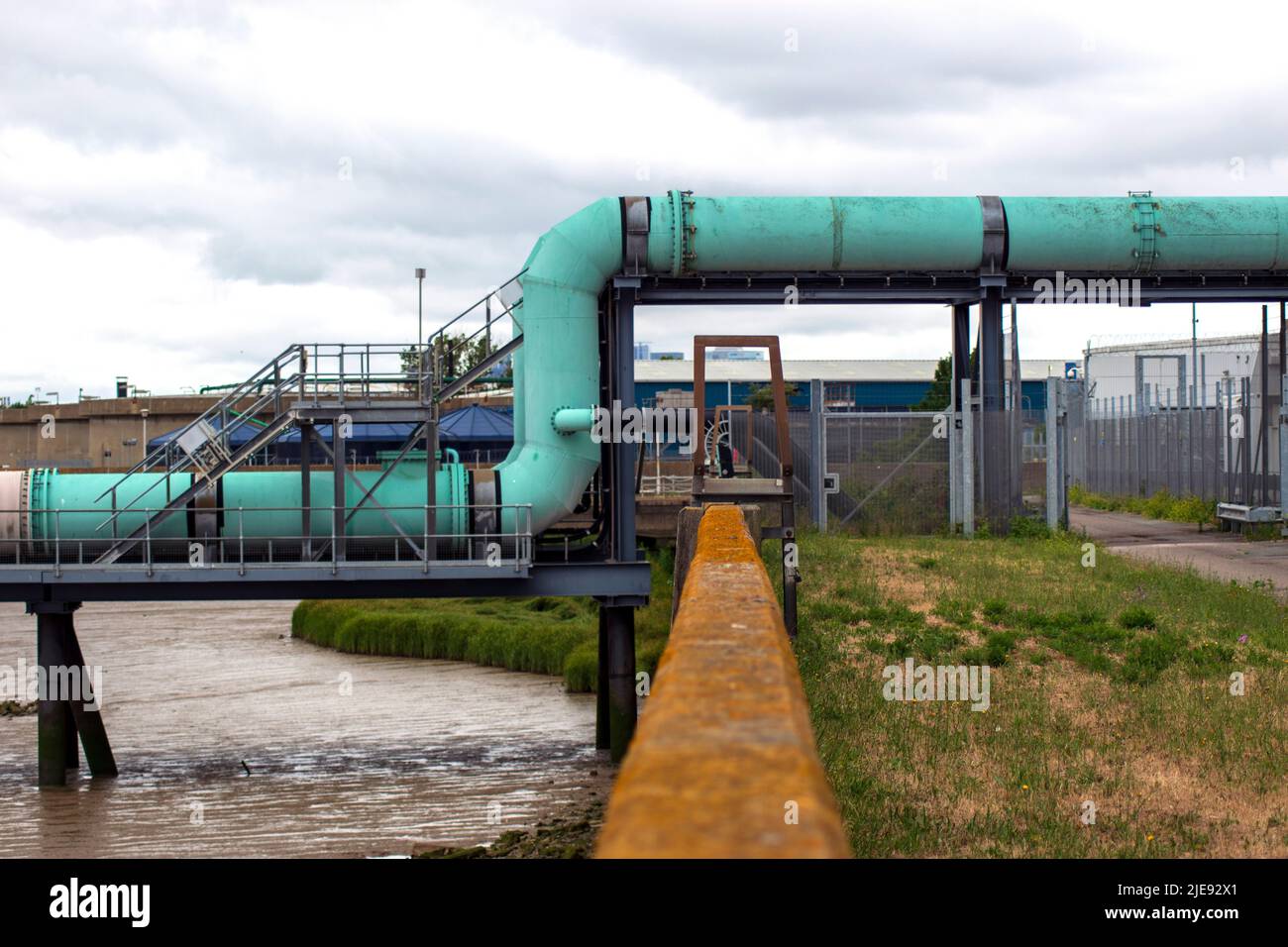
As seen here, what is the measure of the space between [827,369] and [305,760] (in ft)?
213

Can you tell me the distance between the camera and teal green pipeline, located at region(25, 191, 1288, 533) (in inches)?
838

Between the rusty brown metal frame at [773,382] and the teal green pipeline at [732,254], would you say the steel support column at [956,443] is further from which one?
the rusty brown metal frame at [773,382]

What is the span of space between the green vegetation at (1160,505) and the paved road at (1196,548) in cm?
42

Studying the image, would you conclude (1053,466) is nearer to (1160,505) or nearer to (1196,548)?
(1196,548)

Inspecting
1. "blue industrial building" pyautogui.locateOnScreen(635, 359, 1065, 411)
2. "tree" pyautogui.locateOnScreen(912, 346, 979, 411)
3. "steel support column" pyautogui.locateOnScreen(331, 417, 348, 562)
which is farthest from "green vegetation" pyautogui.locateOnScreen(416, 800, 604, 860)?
"blue industrial building" pyautogui.locateOnScreen(635, 359, 1065, 411)

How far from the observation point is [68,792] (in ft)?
65.9

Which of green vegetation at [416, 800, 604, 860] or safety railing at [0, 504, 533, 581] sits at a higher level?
safety railing at [0, 504, 533, 581]

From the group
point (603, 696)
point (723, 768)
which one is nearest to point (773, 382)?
point (603, 696)

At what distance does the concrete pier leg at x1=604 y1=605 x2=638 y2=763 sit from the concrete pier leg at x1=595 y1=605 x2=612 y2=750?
55 cm

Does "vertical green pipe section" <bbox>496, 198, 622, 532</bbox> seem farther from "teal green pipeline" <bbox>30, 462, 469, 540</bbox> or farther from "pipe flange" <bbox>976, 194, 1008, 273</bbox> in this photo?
"pipe flange" <bbox>976, 194, 1008, 273</bbox>

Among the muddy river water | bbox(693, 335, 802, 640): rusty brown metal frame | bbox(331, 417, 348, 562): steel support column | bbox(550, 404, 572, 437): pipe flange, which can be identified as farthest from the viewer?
bbox(550, 404, 572, 437): pipe flange
